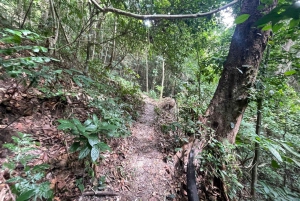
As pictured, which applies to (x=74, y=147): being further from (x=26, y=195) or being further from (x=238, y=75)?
(x=238, y=75)

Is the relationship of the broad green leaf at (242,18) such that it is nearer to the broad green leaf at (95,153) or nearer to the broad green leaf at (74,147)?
the broad green leaf at (95,153)

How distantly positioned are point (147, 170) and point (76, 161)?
104 centimetres

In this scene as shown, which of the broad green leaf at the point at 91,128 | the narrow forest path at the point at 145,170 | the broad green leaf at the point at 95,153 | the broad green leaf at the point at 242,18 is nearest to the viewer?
the broad green leaf at the point at 242,18

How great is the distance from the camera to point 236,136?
2584mm

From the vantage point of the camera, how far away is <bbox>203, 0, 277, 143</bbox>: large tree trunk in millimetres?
2160

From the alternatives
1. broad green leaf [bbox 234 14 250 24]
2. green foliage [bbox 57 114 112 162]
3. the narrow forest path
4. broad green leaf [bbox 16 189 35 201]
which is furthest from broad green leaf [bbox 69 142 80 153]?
broad green leaf [bbox 234 14 250 24]

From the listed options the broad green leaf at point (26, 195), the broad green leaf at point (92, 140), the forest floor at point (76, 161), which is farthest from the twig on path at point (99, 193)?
the broad green leaf at point (26, 195)

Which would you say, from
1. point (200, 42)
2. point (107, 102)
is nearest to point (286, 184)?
point (200, 42)

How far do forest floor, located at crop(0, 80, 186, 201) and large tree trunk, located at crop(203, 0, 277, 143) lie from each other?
977 millimetres

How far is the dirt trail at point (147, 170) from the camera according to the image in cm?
181

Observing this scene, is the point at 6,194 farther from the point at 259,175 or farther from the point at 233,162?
the point at 259,175

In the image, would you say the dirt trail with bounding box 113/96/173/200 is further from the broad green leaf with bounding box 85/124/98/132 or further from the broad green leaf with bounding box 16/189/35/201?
the broad green leaf with bounding box 16/189/35/201

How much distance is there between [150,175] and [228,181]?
1059 millimetres

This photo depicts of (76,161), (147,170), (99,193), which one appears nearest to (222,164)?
(147,170)
